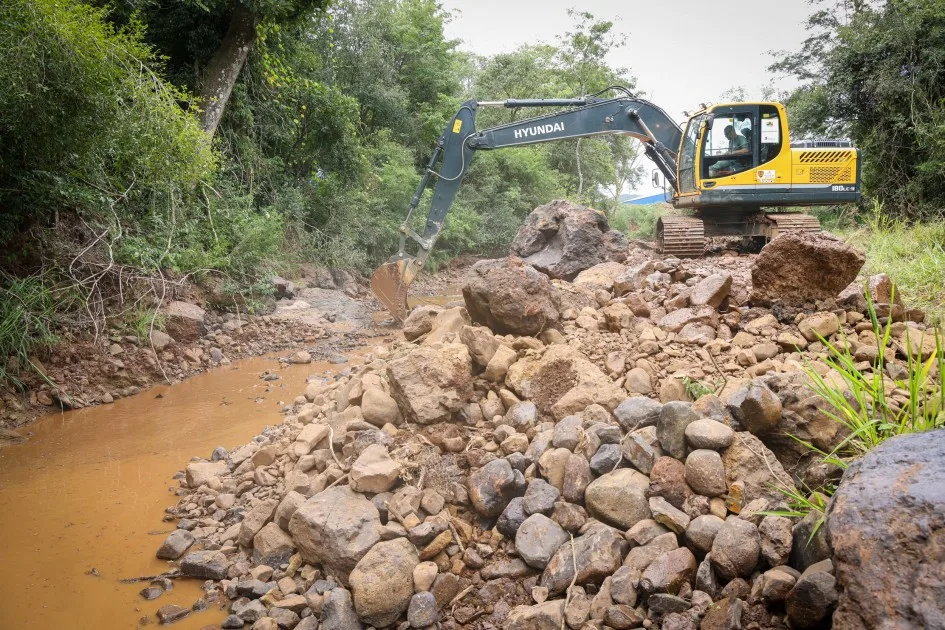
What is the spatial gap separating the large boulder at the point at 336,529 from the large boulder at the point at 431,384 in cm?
65

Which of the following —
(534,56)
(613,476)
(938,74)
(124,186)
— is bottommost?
(613,476)

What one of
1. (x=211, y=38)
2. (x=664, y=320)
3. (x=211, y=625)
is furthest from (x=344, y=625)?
(x=211, y=38)

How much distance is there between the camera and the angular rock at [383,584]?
2.17 meters

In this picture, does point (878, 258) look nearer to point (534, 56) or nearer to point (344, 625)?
point (344, 625)

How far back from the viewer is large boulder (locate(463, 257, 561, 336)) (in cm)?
381

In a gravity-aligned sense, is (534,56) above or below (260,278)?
above

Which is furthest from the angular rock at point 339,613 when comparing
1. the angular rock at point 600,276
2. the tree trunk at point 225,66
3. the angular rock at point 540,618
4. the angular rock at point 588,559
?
the tree trunk at point 225,66

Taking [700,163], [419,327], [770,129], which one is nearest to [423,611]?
[419,327]

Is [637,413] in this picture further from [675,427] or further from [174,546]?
[174,546]

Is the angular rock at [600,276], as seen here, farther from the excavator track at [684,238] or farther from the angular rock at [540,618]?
the angular rock at [540,618]

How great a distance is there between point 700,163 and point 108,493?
25.0ft

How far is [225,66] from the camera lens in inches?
323

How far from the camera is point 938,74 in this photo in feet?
36.0

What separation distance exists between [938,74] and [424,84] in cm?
1239
